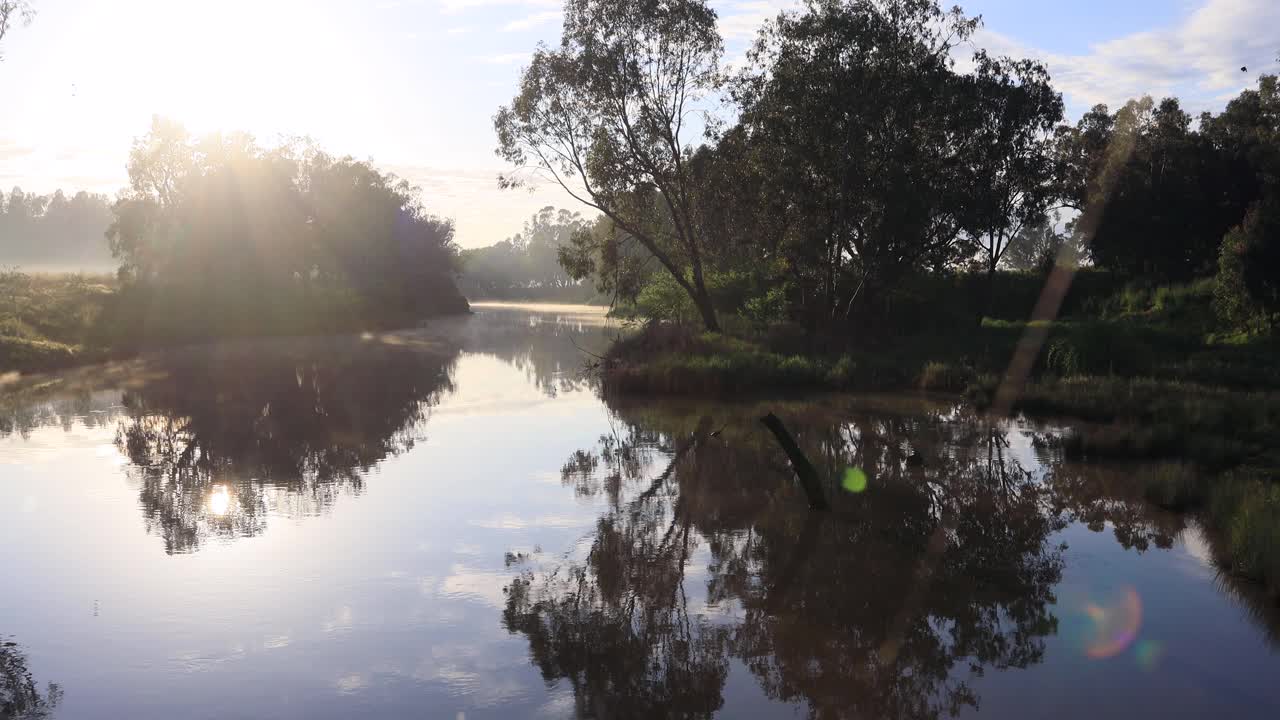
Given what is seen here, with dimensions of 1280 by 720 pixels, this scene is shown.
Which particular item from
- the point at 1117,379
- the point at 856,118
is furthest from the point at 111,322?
the point at 1117,379

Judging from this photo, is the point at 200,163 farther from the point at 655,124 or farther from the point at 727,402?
the point at 727,402

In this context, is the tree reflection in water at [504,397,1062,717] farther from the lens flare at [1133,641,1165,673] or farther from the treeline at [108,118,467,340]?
the treeline at [108,118,467,340]

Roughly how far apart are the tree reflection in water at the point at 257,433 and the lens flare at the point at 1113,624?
11.7 m

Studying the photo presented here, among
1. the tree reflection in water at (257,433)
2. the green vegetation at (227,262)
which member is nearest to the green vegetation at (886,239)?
the tree reflection in water at (257,433)

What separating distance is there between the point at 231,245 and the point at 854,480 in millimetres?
58109

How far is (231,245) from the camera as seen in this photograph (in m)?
64.4

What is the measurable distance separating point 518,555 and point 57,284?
59062 millimetres

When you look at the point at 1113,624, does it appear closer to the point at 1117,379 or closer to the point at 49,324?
the point at 1117,379

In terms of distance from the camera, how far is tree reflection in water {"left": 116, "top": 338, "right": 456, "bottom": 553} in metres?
15.9

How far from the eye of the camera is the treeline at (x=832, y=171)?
3388cm

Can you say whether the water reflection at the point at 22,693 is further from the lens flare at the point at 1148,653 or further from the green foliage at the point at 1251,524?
the green foliage at the point at 1251,524

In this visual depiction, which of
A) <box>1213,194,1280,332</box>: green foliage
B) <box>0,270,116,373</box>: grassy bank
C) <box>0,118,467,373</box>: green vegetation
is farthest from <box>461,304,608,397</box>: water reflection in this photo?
<box>1213,194,1280,332</box>: green foliage

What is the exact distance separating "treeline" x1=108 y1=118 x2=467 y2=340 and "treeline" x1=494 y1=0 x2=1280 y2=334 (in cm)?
2780

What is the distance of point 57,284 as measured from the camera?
5956 cm
